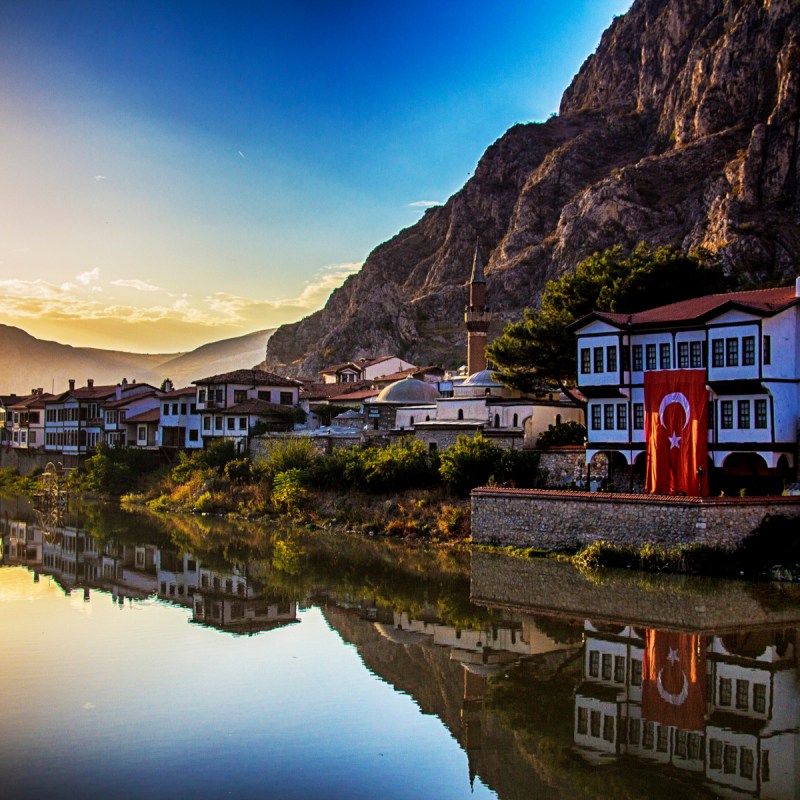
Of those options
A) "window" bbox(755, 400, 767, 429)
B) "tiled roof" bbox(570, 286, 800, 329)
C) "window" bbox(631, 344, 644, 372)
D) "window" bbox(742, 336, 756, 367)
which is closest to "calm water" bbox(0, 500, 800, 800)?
"window" bbox(755, 400, 767, 429)

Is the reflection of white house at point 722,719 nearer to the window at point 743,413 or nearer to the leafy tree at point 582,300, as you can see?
the window at point 743,413

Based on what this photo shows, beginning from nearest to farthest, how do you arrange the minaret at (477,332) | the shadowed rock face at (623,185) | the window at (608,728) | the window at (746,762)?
the window at (746,762) → the window at (608,728) → the minaret at (477,332) → the shadowed rock face at (623,185)

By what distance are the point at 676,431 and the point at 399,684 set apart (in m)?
17.1

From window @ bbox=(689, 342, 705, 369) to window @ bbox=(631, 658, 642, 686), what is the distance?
1545cm

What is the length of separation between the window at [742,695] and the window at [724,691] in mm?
154

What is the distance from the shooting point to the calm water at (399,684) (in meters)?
12.7

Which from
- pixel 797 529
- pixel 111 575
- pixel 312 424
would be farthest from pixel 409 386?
pixel 797 529

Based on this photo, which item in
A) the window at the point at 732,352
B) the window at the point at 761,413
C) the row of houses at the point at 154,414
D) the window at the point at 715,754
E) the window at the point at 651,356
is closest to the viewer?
the window at the point at 715,754

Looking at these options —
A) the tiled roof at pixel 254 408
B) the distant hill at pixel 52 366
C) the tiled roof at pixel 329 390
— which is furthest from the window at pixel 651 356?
the distant hill at pixel 52 366

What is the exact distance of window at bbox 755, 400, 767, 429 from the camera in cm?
2973

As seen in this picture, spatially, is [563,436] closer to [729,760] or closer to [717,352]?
[717,352]

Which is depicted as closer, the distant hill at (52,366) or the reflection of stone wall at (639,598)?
the reflection of stone wall at (639,598)

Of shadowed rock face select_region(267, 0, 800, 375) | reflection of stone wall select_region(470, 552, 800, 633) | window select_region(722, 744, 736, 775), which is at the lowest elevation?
window select_region(722, 744, 736, 775)

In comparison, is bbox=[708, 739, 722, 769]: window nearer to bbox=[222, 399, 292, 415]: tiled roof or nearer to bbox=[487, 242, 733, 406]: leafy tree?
bbox=[487, 242, 733, 406]: leafy tree
